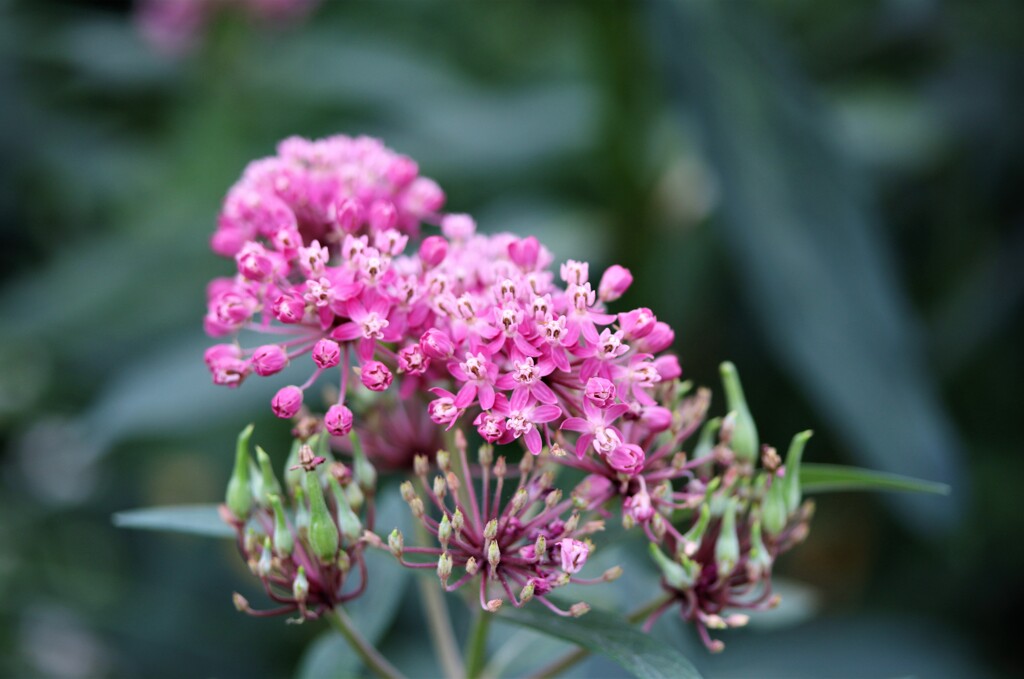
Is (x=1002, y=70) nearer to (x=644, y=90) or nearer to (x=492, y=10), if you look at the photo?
(x=644, y=90)

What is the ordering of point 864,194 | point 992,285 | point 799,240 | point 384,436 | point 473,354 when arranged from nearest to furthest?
point 473,354 < point 384,436 < point 799,240 < point 864,194 < point 992,285

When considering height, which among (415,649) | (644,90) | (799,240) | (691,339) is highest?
(644,90)

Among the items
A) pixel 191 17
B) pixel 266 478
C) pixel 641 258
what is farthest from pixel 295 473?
pixel 191 17

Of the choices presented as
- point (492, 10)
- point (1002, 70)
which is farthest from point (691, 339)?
point (492, 10)

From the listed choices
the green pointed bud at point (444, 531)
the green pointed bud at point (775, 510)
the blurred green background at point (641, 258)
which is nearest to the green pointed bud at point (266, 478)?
the green pointed bud at point (444, 531)

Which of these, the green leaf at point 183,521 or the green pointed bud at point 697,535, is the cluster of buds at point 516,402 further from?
the green leaf at point 183,521
